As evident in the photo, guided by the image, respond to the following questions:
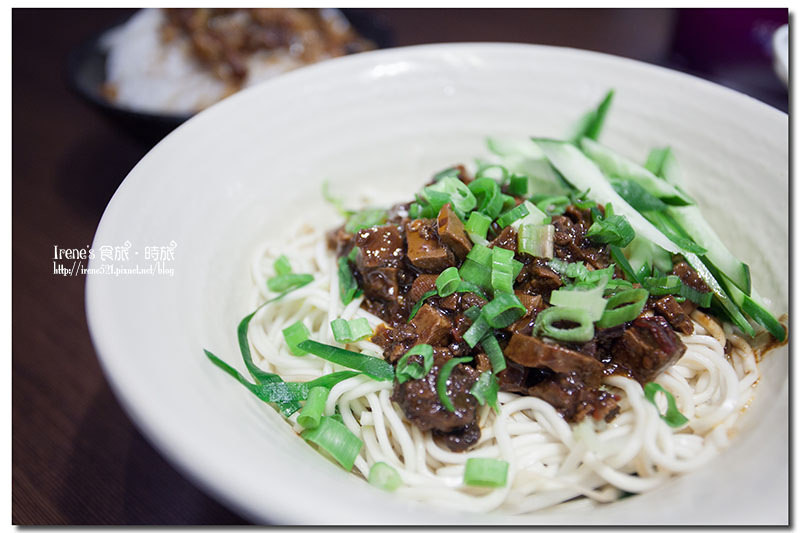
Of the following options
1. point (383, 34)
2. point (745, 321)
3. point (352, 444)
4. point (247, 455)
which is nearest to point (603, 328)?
point (745, 321)

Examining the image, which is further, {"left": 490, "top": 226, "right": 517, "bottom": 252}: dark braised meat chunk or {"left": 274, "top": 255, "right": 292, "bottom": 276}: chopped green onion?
{"left": 274, "top": 255, "right": 292, "bottom": 276}: chopped green onion

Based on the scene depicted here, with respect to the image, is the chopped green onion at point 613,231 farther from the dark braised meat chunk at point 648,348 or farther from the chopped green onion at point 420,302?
the chopped green onion at point 420,302

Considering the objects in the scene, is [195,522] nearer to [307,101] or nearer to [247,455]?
[247,455]

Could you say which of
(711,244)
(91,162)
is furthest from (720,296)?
(91,162)

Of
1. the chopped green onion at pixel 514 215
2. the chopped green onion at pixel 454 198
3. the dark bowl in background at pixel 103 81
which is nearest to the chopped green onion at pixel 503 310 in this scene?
the chopped green onion at pixel 514 215

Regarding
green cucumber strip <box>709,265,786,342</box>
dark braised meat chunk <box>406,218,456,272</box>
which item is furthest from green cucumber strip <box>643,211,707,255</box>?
dark braised meat chunk <box>406,218,456,272</box>

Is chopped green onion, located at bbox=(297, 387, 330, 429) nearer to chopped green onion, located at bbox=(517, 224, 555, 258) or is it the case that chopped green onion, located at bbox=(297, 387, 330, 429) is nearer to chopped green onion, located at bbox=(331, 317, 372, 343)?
chopped green onion, located at bbox=(331, 317, 372, 343)
